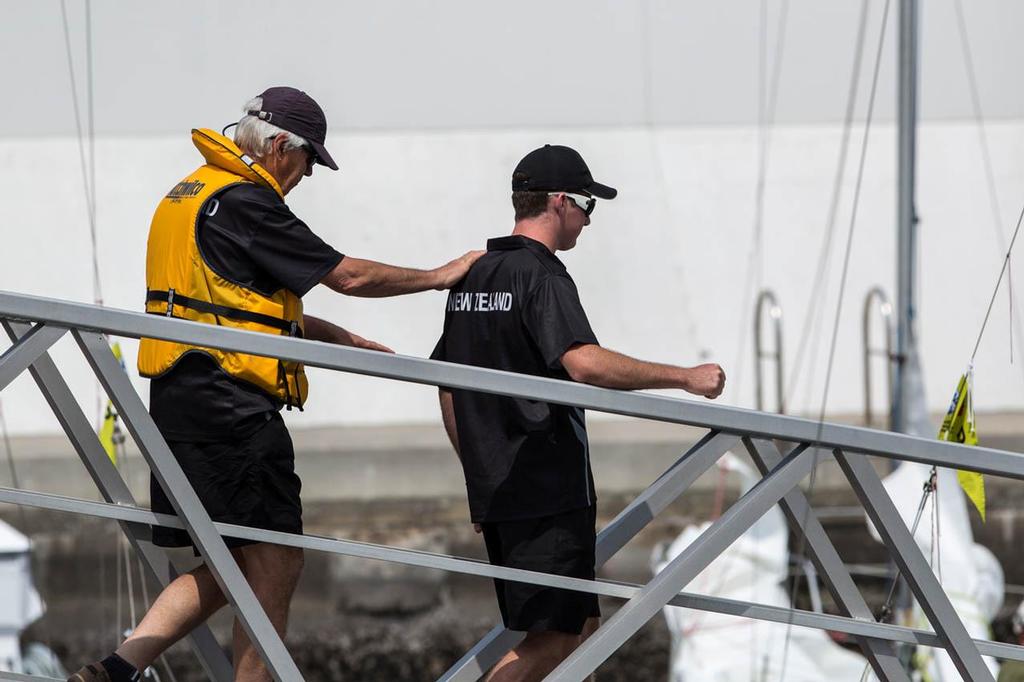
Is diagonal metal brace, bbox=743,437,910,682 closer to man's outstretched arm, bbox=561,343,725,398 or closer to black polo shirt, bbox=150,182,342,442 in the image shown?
man's outstretched arm, bbox=561,343,725,398

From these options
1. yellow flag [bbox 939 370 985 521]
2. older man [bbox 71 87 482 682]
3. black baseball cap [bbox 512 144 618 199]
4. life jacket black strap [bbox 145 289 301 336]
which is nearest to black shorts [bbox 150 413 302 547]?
older man [bbox 71 87 482 682]

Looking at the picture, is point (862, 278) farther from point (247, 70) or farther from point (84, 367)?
point (84, 367)

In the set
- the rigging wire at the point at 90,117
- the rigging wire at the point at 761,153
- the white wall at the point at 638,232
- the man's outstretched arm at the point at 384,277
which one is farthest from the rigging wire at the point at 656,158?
the man's outstretched arm at the point at 384,277

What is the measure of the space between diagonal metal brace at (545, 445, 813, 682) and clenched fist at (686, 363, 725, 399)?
0.51 ft

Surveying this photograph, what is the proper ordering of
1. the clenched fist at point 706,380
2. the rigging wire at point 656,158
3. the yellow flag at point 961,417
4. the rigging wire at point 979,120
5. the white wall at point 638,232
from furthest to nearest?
the rigging wire at point 979,120 → the rigging wire at point 656,158 → the white wall at point 638,232 → the yellow flag at point 961,417 → the clenched fist at point 706,380

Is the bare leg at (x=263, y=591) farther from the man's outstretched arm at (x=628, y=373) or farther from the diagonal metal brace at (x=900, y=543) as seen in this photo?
the diagonal metal brace at (x=900, y=543)

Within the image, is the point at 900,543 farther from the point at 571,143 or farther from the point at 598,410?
the point at 571,143

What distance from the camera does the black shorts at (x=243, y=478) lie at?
6.20 feet

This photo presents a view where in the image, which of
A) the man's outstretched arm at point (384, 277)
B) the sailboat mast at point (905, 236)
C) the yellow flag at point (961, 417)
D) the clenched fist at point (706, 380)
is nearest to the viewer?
the clenched fist at point (706, 380)

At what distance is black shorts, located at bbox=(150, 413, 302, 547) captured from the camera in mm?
1891

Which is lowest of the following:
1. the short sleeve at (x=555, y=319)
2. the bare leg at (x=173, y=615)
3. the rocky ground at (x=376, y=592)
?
the rocky ground at (x=376, y=592)

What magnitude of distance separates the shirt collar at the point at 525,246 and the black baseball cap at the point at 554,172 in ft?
0.26

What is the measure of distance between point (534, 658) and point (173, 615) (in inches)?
21.1

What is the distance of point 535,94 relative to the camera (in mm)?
5418
